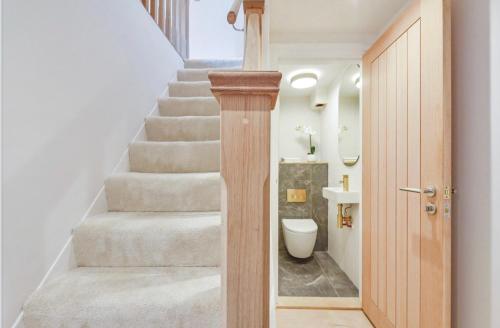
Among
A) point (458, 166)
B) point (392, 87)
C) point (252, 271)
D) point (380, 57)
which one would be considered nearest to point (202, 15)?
point (380, 57)

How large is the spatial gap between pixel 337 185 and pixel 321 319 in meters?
1.54

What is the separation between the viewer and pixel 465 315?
118cm

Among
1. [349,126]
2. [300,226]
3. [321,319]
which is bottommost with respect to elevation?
[321,319]

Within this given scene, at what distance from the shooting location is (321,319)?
1927 millimetres

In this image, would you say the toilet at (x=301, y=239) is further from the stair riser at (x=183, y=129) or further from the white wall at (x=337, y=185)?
the stair riser at (x=183, y=129)

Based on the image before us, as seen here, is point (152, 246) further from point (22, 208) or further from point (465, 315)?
point (465, 315)

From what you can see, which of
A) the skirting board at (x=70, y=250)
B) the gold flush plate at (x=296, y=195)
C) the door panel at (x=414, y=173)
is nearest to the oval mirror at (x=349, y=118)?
the gold flush plate at (x=296, y=195)

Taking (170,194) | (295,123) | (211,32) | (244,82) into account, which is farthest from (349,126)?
(244,82)

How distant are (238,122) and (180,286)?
0.84 m

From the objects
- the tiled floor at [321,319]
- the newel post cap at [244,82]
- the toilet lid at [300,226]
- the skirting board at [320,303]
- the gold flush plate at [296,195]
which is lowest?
the tiled floor at [321,319]

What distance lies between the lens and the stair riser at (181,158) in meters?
1.71

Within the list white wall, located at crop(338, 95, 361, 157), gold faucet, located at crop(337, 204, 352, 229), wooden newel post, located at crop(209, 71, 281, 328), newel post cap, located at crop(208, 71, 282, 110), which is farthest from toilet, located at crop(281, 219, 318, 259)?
newel post cap, located at crop(208, 71, 282, 110)

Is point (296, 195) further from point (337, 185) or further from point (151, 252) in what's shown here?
point (151, 252)

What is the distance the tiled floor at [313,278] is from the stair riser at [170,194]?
134 cm
